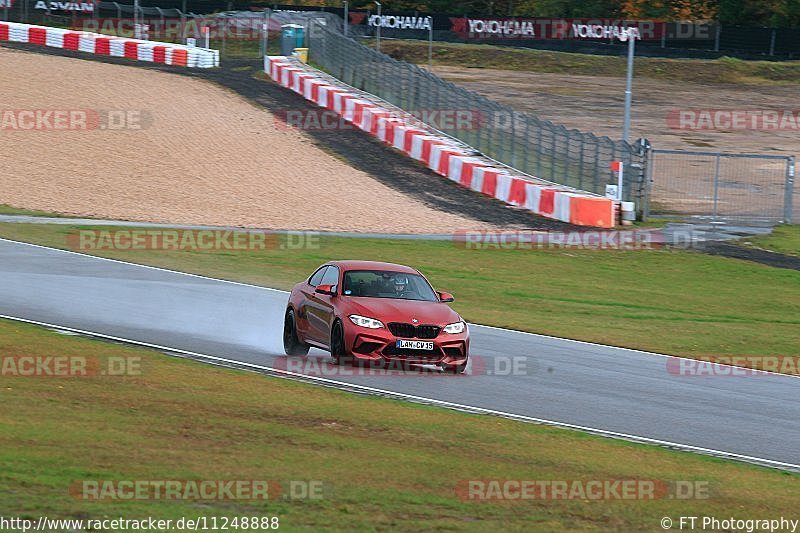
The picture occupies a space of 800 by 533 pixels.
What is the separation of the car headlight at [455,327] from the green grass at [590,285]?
385 cm

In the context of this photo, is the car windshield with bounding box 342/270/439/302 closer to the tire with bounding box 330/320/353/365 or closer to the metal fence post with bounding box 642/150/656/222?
the tire with bounding box 330/320/353/365

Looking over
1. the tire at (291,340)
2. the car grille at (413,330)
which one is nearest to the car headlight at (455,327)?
the car grille at (413,330)

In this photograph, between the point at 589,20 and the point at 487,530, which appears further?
the point at 589,20

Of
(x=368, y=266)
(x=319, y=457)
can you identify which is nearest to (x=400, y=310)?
(x=368, y=266)

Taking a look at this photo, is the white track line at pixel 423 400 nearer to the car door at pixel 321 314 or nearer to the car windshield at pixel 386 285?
the car door at pixel 321 314

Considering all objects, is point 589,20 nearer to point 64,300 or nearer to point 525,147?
point 525,147

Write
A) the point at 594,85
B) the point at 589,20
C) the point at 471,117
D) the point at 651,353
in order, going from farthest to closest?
the point at 589,20 → the point at 594,85 → the point at 471,117 → the point at 651,353

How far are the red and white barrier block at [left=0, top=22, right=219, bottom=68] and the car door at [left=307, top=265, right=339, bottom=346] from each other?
4008 centimetres

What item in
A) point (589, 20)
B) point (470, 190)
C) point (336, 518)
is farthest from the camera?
point (589, 20)

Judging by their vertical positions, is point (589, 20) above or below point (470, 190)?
above

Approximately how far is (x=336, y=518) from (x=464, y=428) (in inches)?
135

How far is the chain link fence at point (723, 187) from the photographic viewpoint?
33.8 m

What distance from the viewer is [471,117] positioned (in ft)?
125

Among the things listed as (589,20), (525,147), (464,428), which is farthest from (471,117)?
(589,20)
